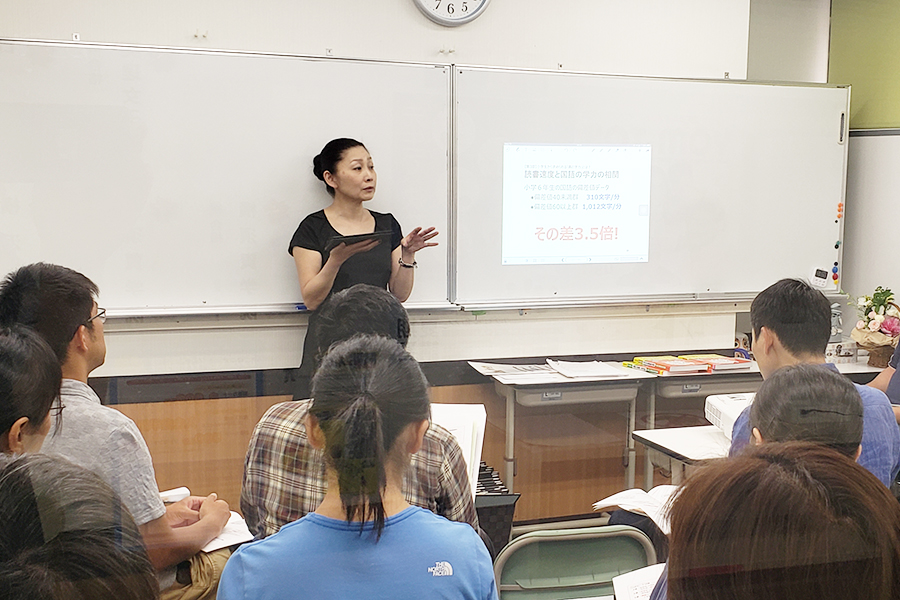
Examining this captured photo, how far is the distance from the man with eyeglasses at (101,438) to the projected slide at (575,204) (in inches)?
59.0

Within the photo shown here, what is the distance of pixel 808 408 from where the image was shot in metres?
1.68

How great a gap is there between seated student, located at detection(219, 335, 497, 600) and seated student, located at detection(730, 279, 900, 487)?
31.2 inches

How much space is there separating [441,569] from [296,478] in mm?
596

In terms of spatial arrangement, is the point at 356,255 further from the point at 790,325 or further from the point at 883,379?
the point at 883,379

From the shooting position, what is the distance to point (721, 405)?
A: 104 inches

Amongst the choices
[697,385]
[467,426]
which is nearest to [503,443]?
[467,426]

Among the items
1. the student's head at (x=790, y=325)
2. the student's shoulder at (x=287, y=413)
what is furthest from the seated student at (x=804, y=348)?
the student's shoulder at (x=287, y=413)

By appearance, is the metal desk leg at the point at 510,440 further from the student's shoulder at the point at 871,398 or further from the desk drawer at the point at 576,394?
the student's shoulder at the point at 871,398

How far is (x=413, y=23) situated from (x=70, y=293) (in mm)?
1798

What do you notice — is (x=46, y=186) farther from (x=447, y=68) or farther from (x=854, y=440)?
(x=854, y=440)

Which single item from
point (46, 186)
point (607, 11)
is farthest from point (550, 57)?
point (46, 186)

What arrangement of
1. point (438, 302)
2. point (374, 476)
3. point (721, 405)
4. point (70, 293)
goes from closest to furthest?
point (374, 476), point (70, 293), point (721, 405), point (438, 302)

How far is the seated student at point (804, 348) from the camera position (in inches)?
71.5

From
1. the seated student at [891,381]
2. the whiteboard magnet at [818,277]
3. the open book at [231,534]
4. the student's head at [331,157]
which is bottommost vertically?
the open book at [231,534]
